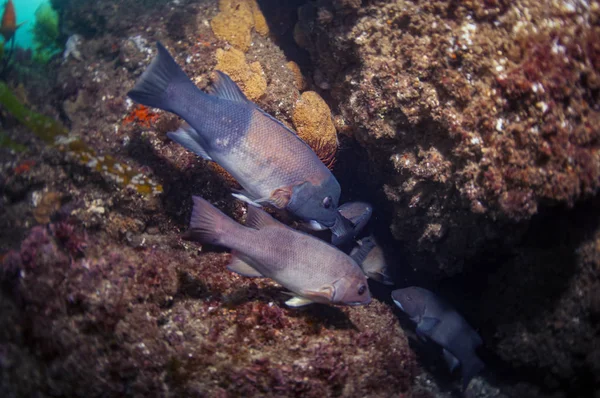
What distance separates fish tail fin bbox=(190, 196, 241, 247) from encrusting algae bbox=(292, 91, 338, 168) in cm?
198

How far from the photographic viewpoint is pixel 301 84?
5289mm

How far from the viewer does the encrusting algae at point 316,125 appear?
4547 mm

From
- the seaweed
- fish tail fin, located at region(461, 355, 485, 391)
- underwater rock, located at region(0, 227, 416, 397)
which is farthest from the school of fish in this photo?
the seaweed

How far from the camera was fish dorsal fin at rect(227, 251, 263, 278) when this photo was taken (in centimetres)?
315

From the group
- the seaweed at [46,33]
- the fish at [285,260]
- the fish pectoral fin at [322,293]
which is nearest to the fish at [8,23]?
the seaweed at [46,33]

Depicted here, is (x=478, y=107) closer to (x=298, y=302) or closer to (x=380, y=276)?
(x=298, y=302)

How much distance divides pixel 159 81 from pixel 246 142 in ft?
3.32

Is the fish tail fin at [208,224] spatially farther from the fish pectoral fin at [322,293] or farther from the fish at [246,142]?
the fish pectoral fin at [322,293]

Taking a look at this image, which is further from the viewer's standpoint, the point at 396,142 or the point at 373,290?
the point at 373,290

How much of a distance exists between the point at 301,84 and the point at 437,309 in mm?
3959

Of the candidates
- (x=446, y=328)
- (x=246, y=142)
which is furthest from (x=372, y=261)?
(x=246, y=142)

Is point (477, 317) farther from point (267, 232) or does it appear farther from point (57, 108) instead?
point (57, 108)

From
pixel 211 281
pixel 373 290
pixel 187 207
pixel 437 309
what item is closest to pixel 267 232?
pixel 211 281

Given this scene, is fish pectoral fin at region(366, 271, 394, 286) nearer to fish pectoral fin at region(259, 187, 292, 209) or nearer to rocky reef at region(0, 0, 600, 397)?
rocky reef at region(0, 0, 600, 397)
